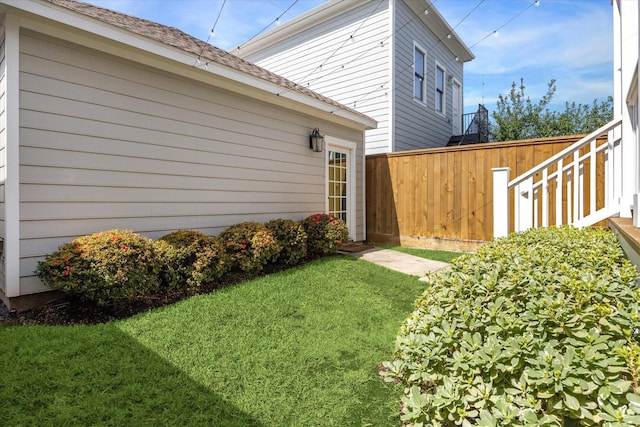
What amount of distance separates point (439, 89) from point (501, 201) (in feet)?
25.3

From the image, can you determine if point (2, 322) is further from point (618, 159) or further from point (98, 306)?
point (618, 159)

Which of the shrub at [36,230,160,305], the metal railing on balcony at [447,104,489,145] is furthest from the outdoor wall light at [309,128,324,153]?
the metal railing on balcony at [447,104,489,145]

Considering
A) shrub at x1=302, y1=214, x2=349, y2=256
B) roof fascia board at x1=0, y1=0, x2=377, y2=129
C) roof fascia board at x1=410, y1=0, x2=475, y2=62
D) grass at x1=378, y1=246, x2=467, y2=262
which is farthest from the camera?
roof fascia board at x1=410, y1=0, x2=475, y2=62

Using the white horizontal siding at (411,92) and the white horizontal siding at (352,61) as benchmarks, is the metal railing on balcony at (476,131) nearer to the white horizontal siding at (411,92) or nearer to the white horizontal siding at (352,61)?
the white horizontal siding at (411,92)

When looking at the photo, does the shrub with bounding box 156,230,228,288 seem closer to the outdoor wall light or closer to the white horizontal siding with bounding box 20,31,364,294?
the white horizontal siding with bounding box 20,31,364,294

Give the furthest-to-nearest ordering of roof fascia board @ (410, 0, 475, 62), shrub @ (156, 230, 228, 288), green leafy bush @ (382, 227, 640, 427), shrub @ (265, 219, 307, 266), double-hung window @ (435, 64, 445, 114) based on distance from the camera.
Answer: double-hung window @ (435, 64, 445, 114) < roof fascia board @ (410, 0, 475, 62) < shrub @ (265, 219, 307, 266) < shrub @ (156, 230, 228, 288) < green leafy bush @ (382, 227, 640, 427)

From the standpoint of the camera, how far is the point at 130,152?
3928mm

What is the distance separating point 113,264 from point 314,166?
13.4 ft

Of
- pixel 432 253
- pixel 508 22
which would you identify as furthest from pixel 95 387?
pixel 508 22

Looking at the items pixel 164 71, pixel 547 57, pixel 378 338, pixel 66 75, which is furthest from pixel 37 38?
pixel 547 57

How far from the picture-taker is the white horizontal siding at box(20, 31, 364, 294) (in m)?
3.26

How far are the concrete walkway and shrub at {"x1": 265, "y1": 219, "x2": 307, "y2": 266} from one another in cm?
121

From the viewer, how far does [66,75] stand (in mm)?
3439

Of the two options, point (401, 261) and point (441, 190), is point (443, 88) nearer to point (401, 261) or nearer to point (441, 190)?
point (441, 190)
